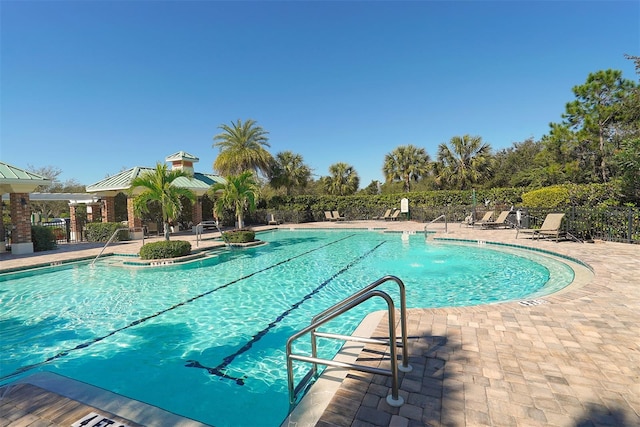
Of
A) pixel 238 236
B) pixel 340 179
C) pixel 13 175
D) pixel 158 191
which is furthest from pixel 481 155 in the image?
pixel 13 175

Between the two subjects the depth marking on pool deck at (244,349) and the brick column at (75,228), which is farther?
the brick column at (75,228)

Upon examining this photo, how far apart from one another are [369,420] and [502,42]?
18.8 m

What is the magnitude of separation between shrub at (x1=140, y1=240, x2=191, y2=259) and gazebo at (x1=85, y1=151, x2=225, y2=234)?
6355mm

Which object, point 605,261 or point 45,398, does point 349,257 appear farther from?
point 45,398

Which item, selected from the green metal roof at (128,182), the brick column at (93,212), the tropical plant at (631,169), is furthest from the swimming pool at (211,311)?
the brick column at (93,212)

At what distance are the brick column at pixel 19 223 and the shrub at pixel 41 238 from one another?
52 cm

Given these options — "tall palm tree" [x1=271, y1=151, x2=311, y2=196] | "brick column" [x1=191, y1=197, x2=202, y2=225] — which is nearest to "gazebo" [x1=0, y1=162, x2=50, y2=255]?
"brick column" [x1=191, y1=197, x2=202, y2=225]

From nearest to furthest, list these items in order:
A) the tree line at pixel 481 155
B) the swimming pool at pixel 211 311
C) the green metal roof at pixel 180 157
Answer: the swimming pool at pixel 211 311, the green metal roof at pixel 180 157, the tree line at pixel 481 155

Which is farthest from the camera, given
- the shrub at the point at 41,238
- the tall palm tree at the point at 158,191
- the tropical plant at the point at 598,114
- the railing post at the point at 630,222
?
the tropical plant at the point at 598,114

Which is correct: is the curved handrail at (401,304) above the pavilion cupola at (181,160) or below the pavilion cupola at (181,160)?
below

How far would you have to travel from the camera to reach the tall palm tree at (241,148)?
25516 millimetres

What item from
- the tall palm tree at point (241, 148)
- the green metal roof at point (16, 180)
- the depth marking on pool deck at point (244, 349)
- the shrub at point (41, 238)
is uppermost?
the tall palm tree at point (241, 148)

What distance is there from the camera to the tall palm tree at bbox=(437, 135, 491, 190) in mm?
28359

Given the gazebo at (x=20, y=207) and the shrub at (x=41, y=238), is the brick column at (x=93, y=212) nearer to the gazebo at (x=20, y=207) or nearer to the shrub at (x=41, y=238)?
the shrub at (x=41, y=238)
